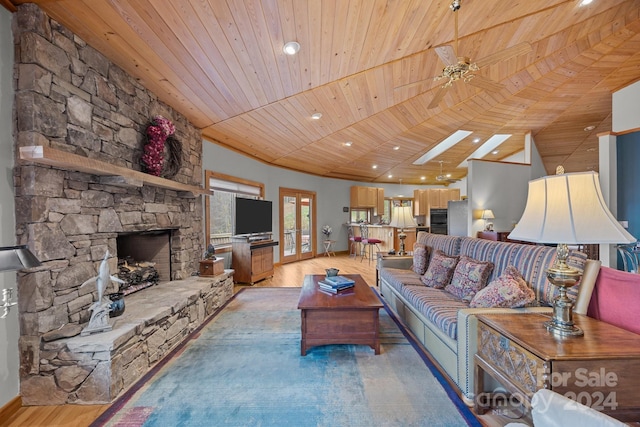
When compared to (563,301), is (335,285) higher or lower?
lower

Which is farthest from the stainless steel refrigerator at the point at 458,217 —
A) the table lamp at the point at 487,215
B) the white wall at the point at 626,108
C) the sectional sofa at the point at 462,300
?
the sectional sofa at the point at 462,300

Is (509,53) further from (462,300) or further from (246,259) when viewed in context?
(246,259)

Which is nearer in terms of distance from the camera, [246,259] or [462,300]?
[462,300]

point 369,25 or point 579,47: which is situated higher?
point 579,47

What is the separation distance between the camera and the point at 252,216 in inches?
212

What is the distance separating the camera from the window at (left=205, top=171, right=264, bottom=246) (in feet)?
14.9

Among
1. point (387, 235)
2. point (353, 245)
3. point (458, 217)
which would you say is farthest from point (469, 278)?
point (353, 245)

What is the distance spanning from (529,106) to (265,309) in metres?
6.12

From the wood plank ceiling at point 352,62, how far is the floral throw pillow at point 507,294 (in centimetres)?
203

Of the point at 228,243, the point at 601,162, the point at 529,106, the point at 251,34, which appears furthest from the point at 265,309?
the point at 529,106

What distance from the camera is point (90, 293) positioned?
2205 millimetres

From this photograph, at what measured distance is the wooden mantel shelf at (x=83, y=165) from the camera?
5.41ft

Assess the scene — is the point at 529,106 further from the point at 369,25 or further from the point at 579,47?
the point at 369,25

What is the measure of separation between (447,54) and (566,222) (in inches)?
72.3
